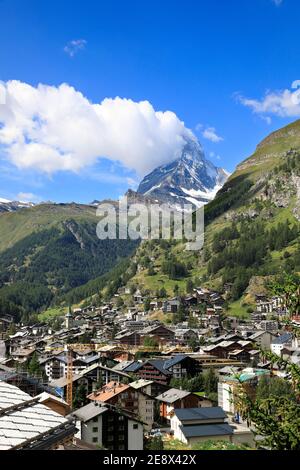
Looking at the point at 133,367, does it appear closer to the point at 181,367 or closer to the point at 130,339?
the point at 181,367

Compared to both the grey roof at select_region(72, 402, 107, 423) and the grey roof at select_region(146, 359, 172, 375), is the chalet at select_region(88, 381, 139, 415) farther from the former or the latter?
the grey roof at select_region(146, 359, 172, 375)

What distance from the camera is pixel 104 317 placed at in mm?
121812

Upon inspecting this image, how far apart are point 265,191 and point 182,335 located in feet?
241

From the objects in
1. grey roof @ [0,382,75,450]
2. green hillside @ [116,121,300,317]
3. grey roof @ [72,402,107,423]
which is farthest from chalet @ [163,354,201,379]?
grey roof @ [0,382,75,450]

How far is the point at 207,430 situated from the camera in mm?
35906

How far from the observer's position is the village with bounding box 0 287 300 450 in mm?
8773

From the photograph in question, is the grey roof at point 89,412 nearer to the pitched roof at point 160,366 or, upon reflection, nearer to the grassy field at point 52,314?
the pitched roof at point 160,366

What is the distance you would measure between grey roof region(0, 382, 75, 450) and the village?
0.06 feet

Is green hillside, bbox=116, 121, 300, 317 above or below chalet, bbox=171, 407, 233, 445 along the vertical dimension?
above

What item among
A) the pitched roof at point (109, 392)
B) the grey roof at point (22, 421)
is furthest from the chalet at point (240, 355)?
the grey roof at point (22, 421)

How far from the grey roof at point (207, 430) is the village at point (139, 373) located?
0.24 ft

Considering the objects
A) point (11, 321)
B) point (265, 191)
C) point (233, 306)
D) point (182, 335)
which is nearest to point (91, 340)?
point (182, 335)

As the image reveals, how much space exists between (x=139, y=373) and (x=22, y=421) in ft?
177
